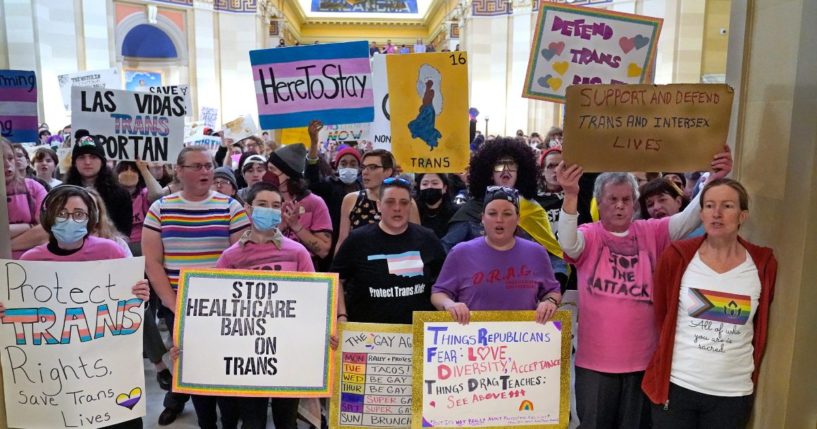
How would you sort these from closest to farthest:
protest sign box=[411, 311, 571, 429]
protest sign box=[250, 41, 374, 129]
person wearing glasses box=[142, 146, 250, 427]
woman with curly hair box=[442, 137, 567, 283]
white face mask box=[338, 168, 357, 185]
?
protest sign box=[411, 311, 571, 429] < person wearing glasses box=[142, 146, 250, 427] < woman with curly hair box=[442, 137, 567, 283] < protest sign box=[250, 41, 374, 129] < white face mask box=[338, 168, 357, 185]

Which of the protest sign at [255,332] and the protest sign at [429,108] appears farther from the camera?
the protest sign at [429,108]

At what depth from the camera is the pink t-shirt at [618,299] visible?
299 centimetres

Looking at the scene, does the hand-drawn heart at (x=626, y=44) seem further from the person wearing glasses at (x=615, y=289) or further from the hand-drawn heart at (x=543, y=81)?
the person wearing glasses at (x=615, y=289)

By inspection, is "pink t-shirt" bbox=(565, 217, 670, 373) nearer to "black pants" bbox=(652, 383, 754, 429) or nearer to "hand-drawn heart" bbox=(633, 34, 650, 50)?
"black pants" bbox=(652, 383, 754, 429)

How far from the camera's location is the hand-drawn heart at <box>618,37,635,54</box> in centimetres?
418

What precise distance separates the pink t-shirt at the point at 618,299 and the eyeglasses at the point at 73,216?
2537mm

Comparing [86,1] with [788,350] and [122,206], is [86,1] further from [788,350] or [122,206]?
[788,350]

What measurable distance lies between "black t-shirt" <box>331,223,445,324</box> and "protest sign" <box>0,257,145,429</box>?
1.09 metres

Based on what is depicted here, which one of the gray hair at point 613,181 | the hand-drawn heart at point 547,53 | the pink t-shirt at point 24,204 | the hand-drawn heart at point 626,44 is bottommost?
the pink t-shirt at point 24,204

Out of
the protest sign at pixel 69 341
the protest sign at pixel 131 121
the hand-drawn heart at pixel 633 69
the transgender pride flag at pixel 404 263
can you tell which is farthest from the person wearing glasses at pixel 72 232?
the hand-drawn heart at pixel 633 69

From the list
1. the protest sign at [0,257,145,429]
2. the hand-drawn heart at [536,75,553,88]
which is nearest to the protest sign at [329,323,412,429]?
the protest sign at [0,257,145,429]

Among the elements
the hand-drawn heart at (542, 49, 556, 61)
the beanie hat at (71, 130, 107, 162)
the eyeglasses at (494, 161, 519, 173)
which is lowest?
the eyeglasses at (494, 161, 519, 173)

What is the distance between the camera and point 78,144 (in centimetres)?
473

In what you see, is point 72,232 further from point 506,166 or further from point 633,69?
point 633,69
